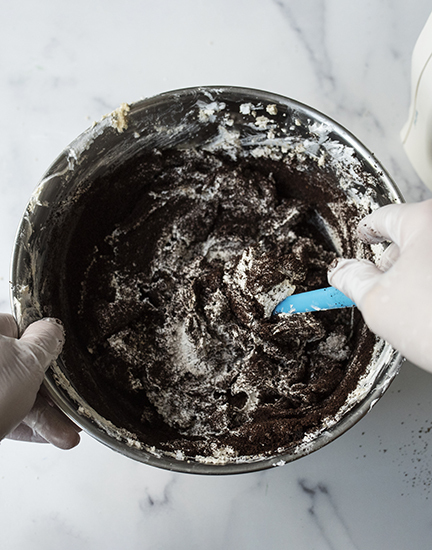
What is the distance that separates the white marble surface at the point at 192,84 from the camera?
1747 millimetres

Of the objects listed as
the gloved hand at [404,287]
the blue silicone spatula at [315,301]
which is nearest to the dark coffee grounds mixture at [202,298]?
the blue silicone spatula at [315,301]

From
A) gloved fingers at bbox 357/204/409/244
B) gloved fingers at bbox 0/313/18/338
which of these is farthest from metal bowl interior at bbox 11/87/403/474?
gloved fingers at bbox 357/204/409/244

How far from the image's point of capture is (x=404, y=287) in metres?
1.02

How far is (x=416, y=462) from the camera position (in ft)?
5.71

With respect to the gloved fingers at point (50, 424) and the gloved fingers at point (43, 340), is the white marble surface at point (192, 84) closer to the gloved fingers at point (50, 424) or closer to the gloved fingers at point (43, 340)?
the gloved fingers at point (50, 424)

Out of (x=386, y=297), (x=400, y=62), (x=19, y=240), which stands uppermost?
(x=19, y=240)

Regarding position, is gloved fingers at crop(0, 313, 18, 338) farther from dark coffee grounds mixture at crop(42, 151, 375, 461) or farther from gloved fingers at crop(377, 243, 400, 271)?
gloved fingers at crop(377, 243, 400, 271)

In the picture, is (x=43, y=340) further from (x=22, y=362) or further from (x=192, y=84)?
(x=192, y=84)

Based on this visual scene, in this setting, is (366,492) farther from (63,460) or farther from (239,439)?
(63,460)

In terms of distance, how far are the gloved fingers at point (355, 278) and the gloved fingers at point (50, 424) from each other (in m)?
1.13

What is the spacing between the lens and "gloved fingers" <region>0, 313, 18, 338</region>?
1.39 metres

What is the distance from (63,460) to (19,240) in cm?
102

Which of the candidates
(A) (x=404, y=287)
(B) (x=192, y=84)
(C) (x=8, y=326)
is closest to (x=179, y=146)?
(B) (x=192, y=84)

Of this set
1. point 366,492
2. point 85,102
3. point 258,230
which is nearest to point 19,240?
point 85,102
